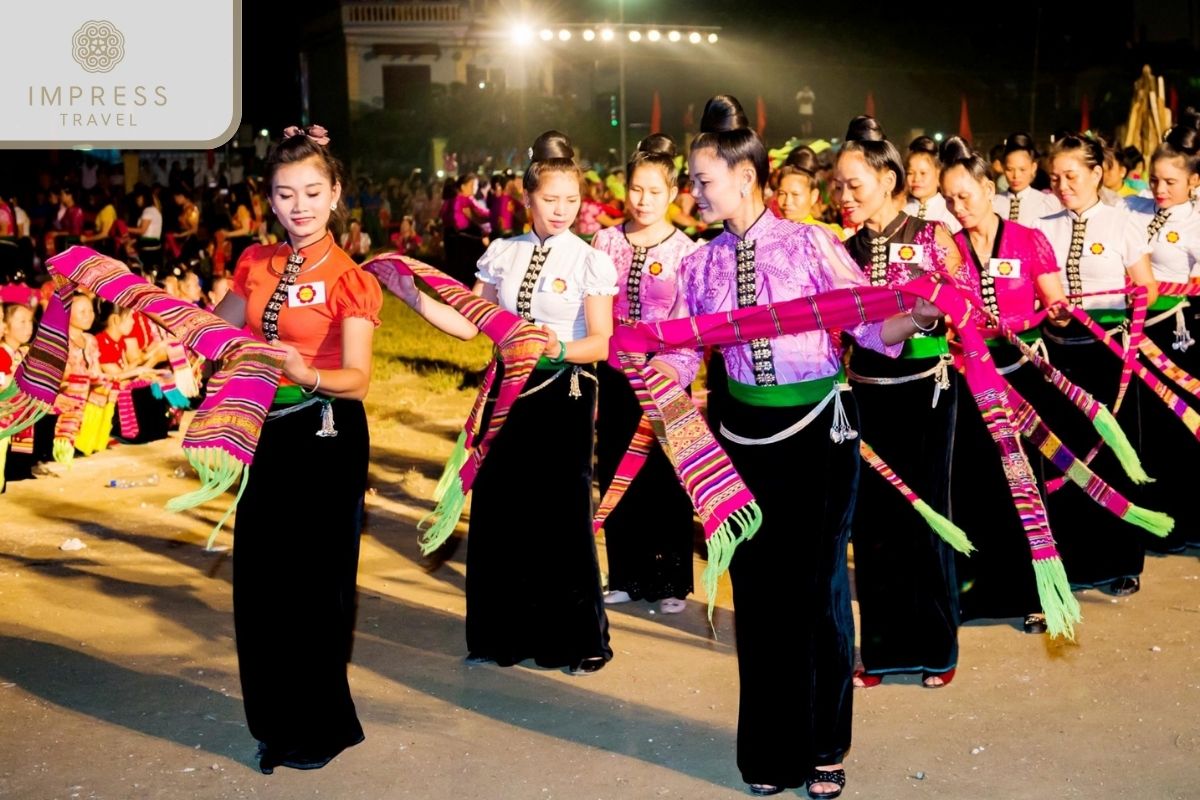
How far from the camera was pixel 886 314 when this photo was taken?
451cm

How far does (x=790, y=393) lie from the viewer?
4535 mm

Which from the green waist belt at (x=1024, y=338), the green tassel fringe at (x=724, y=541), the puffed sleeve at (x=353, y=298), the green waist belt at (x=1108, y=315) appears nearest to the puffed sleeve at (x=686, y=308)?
the green tassel fringe at (x=724, y=541)

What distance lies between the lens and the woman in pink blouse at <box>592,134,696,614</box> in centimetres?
666

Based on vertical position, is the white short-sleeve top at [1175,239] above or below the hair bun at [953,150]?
below

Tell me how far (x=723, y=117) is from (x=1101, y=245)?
116 inches

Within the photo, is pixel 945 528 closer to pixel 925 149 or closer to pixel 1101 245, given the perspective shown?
pixel 1101 245

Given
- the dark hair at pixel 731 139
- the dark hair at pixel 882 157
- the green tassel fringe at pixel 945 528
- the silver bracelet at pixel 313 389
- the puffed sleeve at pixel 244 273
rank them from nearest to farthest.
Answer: the dark hair at pixel 731 139
the silver bracelet at pixel 313 389
the puffed sleeve at pixel 244 273
the green tassel fringe at pixel 945 528
the dark hair at pixel 882 157

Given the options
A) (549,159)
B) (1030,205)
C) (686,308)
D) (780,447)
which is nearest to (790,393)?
(780,447)

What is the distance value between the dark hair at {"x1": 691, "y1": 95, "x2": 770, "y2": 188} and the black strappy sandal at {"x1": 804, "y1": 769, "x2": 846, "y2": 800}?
1.79 m

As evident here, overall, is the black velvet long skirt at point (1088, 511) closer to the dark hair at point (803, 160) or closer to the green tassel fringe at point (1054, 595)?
the dark hair at point (803, 160)

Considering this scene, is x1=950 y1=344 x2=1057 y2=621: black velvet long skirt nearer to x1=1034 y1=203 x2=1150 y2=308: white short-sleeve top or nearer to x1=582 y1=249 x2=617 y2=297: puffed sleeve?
x1=1034 y1=203 x2=1150 y2=308: white short-sleeve top

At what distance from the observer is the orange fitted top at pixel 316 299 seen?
4.79 meters

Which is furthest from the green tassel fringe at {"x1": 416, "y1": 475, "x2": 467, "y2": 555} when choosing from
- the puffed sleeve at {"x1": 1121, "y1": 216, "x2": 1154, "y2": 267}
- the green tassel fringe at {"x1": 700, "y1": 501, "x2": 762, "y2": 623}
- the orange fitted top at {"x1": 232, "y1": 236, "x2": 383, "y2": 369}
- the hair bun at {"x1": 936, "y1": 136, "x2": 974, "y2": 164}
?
the puffed sleeve at {"x1": 1121, "y1": 216, "x2": 1154, "y2": 267}

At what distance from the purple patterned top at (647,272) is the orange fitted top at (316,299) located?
1.96m
